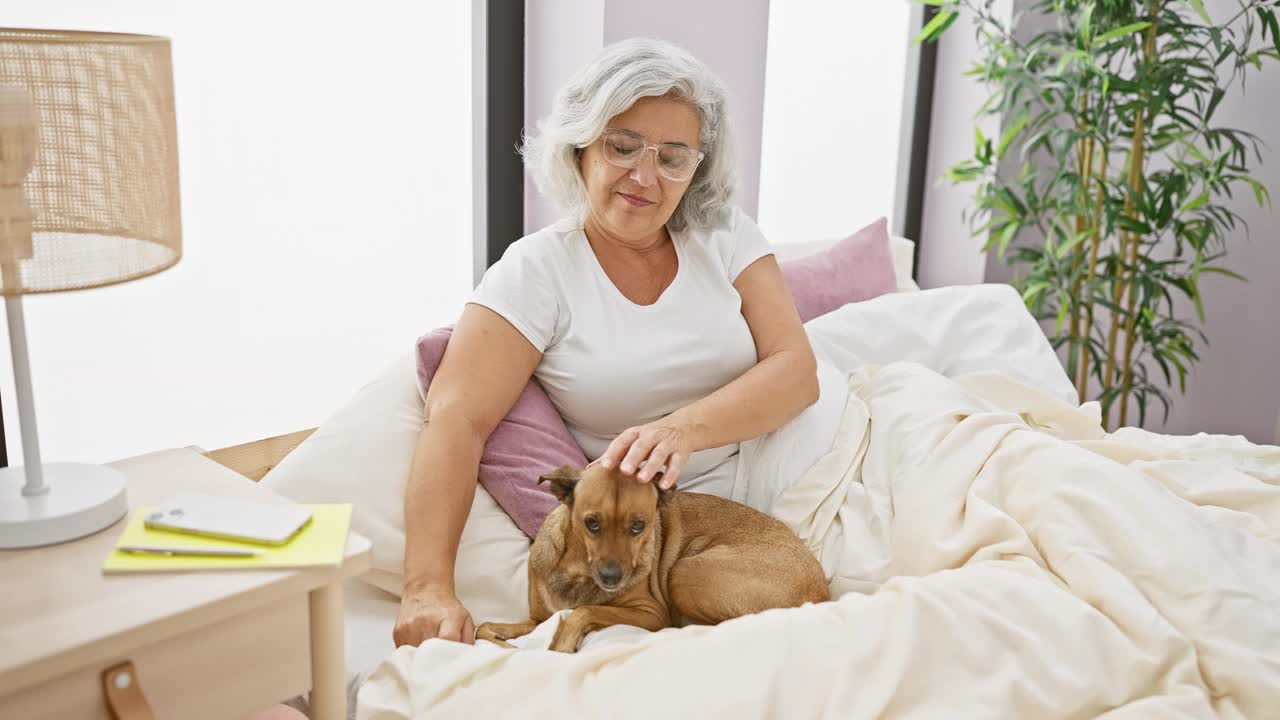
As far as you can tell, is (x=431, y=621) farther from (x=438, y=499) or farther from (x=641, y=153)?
(x=641, y=153)

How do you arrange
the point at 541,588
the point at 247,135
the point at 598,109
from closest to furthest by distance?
the point at 541,588, the point at 598,109, the point at 247,135

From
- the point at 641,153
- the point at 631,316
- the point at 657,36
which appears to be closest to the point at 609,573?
the point at 631,316

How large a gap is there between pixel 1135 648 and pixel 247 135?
1893mm

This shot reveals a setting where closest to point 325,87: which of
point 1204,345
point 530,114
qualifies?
point 530,114

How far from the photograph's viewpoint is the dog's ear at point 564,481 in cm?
153

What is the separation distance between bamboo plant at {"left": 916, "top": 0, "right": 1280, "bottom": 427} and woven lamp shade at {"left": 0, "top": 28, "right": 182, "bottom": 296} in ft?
8.65

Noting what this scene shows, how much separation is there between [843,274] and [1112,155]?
5.93 feet

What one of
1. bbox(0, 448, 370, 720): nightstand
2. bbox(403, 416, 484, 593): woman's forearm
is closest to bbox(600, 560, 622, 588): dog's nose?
bbox(403, 416, 484, 593): woman's forearm

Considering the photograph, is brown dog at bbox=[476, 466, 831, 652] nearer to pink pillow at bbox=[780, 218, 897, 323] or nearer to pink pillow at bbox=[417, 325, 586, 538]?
pink pillow at bbox=[417, 325, 586, 538]

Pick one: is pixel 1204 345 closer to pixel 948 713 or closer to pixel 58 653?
pixel 948 713

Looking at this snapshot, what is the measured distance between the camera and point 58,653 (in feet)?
2.99

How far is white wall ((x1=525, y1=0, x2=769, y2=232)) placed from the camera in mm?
2357

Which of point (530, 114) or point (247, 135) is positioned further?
point (530, 114)

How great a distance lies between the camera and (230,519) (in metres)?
1.14
